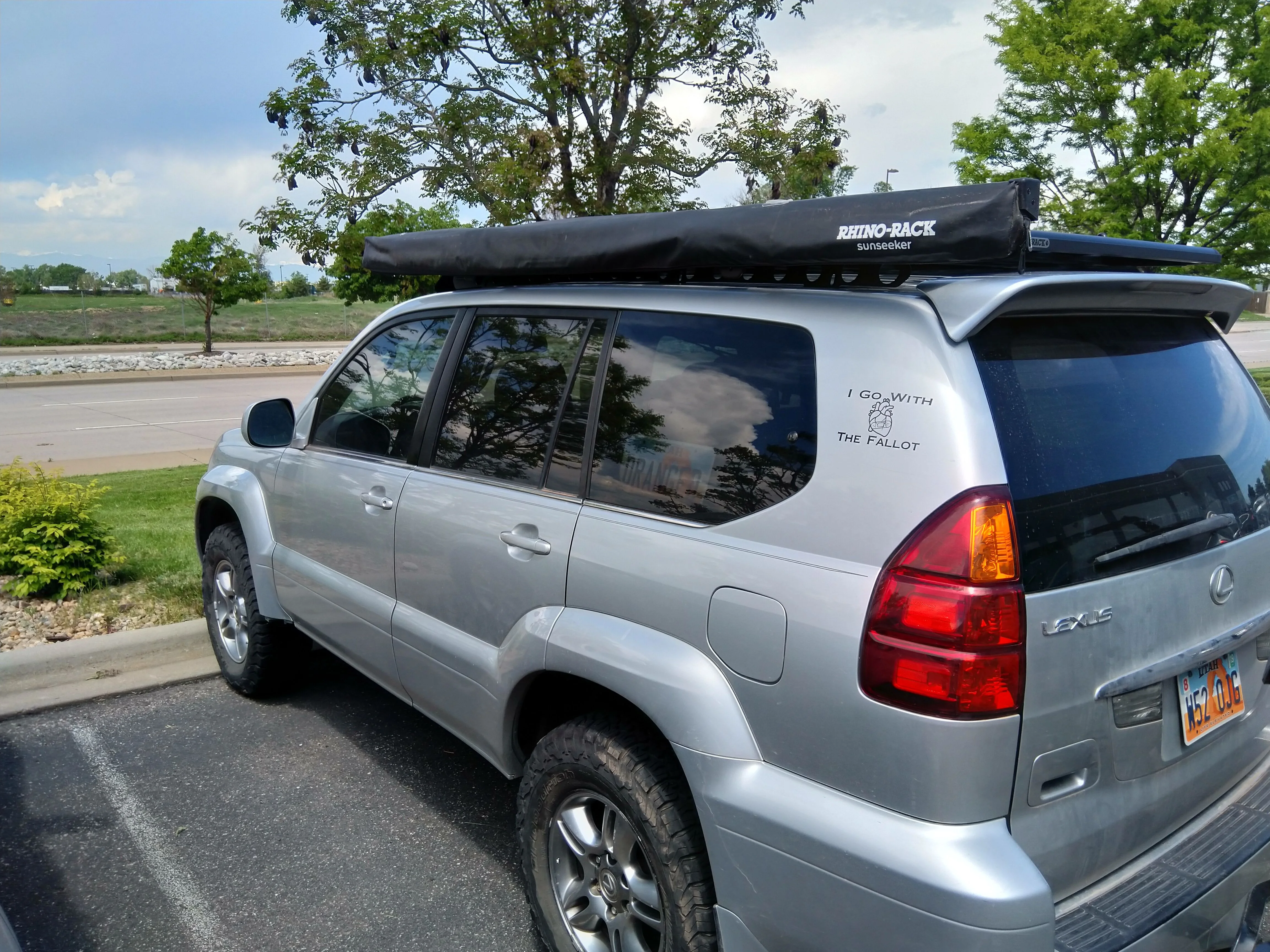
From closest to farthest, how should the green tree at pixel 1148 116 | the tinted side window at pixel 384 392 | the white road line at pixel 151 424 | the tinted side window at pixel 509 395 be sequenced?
1. the tinted side window at pixel 509 395
2. the tinted side window at pixel 384 392
3. the green tree at pixel 1148 116
4. the white road line at pixel 151 424

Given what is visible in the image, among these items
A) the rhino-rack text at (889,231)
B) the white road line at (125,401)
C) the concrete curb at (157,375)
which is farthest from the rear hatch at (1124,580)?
the concrete curb at (157,375)

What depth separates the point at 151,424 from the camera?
16.2m

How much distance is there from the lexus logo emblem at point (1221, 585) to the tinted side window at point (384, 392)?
2439mm

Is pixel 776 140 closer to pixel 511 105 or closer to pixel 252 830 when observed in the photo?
pixel 511 105

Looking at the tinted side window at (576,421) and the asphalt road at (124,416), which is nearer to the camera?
the tinted side window at (576,421)

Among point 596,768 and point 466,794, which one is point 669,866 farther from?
point 466,794

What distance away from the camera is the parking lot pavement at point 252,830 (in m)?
3.01

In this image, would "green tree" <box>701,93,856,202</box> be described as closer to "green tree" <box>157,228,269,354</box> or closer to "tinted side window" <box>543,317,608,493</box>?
"tinted side window" <box>543,317,608,493</box>

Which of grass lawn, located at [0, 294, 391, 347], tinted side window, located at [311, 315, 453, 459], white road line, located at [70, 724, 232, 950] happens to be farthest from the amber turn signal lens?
grass lawn, located at [0, 294, 391, 347]

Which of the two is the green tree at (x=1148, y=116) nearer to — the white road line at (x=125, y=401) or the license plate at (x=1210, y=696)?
the license plate at (x=1210, y=696)

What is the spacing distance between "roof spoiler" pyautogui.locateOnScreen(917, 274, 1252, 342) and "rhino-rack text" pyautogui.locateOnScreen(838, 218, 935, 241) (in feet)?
0.47

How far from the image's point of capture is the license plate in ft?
7.19

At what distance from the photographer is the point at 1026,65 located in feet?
36.4

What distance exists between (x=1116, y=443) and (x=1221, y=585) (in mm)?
452
